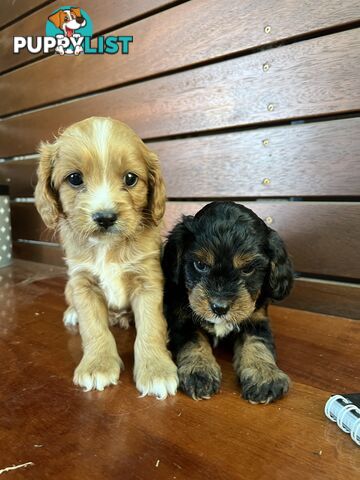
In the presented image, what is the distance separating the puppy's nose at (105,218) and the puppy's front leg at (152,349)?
Result: 0.40m

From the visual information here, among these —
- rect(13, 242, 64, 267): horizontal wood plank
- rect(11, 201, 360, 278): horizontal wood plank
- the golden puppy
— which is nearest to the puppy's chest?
the golden puppy

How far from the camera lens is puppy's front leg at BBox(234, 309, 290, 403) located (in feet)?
4.95

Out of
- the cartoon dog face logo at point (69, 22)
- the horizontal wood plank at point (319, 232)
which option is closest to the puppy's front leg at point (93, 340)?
the horizontal wood plank at point (319, 232)

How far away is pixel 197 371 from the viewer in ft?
5.23

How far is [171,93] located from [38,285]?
2013 mm

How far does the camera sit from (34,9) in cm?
430

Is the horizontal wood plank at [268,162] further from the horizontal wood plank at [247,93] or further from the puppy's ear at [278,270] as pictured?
the puppy's ear at [278,270]

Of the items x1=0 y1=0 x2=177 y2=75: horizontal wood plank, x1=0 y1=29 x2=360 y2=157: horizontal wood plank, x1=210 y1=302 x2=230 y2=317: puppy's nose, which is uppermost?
x1=0 y1=0 x2=177 y2=75: horizontal wood plank

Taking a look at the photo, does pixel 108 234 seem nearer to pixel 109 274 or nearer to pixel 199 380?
pixel 109 274

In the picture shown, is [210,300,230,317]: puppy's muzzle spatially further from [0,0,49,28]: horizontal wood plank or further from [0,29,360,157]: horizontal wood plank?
[0,0,49,28]: horizontal wood plank

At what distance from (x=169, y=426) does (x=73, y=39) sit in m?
3.81

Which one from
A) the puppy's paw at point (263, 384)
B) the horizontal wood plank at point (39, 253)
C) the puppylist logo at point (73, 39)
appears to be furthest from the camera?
the horizontal wood plank at point (39, 253)

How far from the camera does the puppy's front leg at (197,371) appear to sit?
60.9 inches

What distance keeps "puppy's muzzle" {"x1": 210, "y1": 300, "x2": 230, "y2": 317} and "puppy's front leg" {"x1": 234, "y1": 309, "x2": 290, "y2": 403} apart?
263 mm
